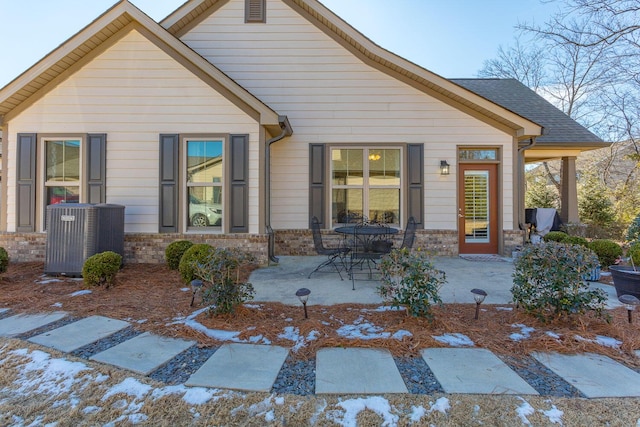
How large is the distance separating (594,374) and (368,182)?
202 inches

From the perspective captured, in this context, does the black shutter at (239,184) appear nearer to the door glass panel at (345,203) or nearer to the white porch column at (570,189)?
the door glass panel at (345,203)

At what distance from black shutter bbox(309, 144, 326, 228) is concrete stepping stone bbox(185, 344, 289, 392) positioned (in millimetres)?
4440

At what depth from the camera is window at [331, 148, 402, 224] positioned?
6992 millimetres

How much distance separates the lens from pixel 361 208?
7023mm

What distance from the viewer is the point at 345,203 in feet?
23.1

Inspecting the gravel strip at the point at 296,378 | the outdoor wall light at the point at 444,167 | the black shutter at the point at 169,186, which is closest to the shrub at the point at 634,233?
the outdoor wall light at the point at 444,167

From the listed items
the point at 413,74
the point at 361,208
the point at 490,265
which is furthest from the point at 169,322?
the point at 413,74

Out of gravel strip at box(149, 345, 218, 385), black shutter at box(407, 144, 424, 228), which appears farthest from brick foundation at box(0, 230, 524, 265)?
gravel strip at box(149, 345, 218, 385)

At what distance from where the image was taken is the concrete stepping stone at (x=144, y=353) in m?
2.39

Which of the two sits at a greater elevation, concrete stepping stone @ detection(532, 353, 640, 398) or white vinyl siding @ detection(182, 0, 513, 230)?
white vinyl siding @ detection(182, 0, 513, 230)

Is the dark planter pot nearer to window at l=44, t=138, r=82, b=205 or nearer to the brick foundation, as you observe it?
the brick foundation

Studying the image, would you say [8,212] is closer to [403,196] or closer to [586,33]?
[403,196]

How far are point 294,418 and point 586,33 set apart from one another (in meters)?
11.1

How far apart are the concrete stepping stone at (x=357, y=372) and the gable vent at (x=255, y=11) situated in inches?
283
